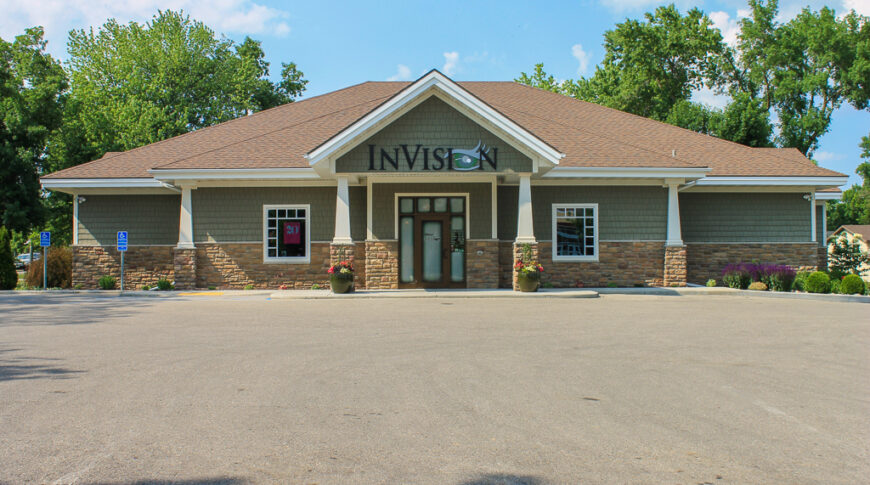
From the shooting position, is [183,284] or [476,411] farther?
[183,284]

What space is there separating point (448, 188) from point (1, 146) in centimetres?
2345

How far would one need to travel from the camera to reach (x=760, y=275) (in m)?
19.6

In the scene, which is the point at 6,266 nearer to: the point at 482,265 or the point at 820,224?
the point at 482,265

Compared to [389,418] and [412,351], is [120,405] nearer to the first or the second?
[389,418]

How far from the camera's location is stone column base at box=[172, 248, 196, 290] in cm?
1981

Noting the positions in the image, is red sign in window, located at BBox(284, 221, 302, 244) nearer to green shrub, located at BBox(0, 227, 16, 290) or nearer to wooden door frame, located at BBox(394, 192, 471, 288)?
wooden door frame, located at BBox(394, 192, 471, 288)

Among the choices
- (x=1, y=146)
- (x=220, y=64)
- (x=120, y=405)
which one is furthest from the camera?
(x=220, y=64)

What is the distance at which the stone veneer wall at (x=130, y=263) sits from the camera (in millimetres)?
20891

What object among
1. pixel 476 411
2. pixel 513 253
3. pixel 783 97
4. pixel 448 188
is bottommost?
pixel 476 411

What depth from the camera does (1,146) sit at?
29859mm

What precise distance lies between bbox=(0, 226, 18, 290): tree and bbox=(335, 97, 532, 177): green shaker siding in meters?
13.6

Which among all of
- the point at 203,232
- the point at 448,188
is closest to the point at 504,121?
the point at 448,188

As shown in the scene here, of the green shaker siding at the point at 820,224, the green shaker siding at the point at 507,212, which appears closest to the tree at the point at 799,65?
the green shaker siding at the point at 820,224

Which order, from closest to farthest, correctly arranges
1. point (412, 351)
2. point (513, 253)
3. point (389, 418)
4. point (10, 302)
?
point (389, 418) < point (412, 351) < point (10, 302) < point (513, 253)
